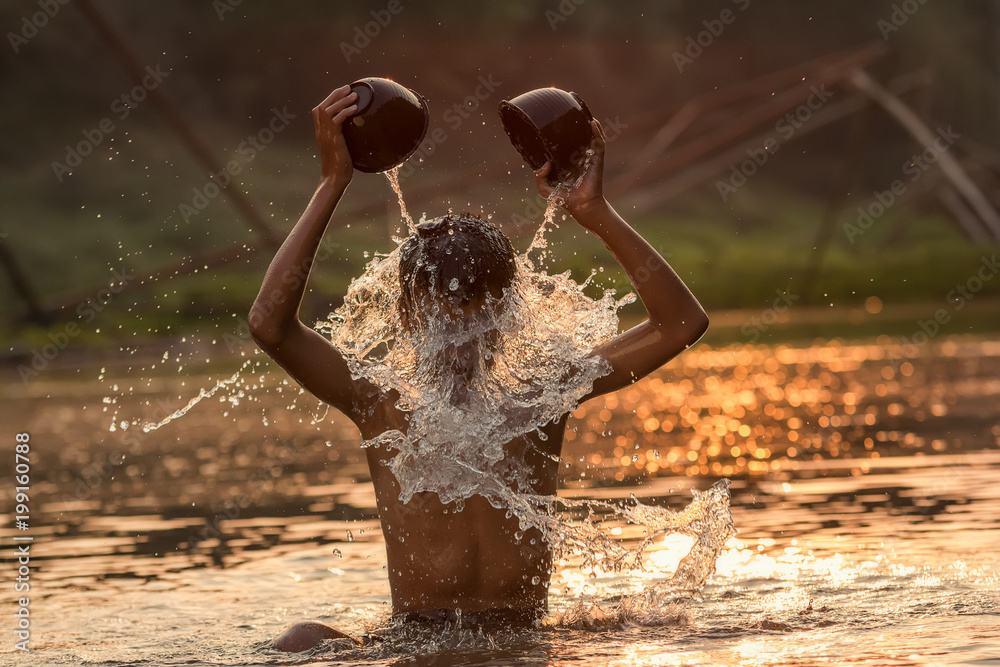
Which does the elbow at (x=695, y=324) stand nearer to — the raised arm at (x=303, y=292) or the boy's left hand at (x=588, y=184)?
the boy's left hand at (x=588, y=184)

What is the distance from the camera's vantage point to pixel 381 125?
455 cm

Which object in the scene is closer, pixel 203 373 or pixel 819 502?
pixel 819 502

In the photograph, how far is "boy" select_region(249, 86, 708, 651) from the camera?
4.39m

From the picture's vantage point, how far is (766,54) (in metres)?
51.5

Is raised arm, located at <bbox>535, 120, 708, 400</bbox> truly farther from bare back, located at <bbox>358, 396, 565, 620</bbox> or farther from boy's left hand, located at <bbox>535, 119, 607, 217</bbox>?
bare back, located at <bbox>358, 396, 565, 620</bbox>

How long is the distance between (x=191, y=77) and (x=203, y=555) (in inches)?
1624

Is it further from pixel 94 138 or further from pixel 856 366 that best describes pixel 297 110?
pixel 856 366

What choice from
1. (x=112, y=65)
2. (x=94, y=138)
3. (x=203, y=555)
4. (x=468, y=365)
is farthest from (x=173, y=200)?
(x=468, y=365)
